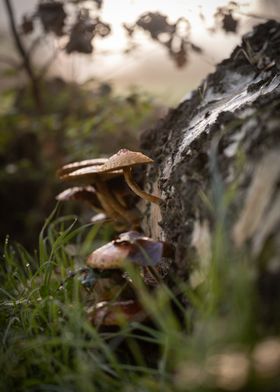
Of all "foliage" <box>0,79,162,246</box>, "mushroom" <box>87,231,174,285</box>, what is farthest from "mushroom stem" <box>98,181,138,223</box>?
"foliage" <box>0,79,162,246</box>

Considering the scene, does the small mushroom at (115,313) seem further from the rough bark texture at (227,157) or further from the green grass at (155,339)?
the rough bark texture at (227,157)

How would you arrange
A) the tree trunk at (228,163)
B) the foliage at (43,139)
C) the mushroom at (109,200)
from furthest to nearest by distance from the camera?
the foliage at (43,139)
the mushroom at (109,200)
the tree trunk at (228,163)

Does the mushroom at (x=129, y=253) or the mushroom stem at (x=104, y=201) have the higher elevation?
the mushroom at (x=129, y=253)

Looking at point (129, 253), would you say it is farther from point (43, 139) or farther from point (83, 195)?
point (43, 139)

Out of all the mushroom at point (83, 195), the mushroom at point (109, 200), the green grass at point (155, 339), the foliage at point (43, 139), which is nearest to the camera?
the green grass at point (155, 339)

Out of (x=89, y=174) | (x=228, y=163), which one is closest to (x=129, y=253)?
(x=228, y=163)

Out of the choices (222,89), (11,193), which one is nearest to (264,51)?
(222,89)

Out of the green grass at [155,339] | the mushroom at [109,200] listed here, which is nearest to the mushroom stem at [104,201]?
the mushroom at [109,200]
